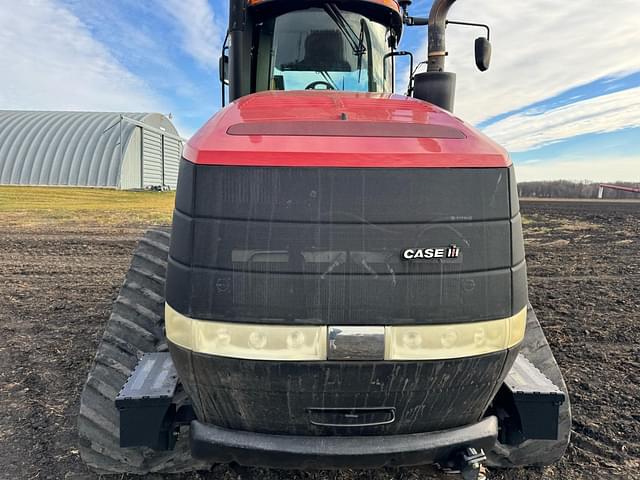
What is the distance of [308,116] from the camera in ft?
6.36

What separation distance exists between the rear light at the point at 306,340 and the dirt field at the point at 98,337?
1.17 metres

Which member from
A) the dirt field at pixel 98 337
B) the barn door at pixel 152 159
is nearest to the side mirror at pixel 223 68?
the dirt field at pixel 98 337

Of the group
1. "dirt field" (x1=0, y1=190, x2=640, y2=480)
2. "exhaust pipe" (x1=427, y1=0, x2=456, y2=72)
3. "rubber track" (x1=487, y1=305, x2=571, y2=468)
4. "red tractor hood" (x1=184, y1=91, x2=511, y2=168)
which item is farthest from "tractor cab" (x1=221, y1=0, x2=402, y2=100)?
"dirt field" (x1=0, y1=190, x2=640, y2=480)

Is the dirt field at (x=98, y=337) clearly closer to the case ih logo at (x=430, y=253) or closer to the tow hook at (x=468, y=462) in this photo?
the tow hook at (x=468, y=462)

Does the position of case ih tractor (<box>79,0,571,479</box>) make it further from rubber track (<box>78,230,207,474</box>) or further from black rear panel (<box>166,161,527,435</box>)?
rubber track (<box>78,230,207,474</box>)

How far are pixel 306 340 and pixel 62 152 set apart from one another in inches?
1447

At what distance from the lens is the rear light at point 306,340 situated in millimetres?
1636

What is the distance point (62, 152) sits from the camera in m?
32.8

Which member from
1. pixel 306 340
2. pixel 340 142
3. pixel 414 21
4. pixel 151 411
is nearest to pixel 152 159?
pixel 414 21

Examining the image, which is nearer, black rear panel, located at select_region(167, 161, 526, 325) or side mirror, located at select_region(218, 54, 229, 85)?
black rear panel, located at select_region(167, 161, 526, 325)

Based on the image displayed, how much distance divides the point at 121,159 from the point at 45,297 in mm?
27922

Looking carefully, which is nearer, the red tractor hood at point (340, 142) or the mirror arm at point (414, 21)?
the red tractor hood at point (340, 142)

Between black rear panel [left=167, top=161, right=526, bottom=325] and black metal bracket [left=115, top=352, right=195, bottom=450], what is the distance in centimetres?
49

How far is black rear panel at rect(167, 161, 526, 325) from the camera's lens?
1.62 m
